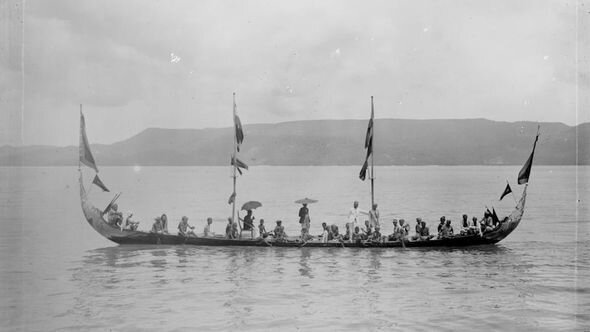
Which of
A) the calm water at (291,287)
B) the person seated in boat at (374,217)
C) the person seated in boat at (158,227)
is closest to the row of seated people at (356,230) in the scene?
the person seated in boat at (158,227)

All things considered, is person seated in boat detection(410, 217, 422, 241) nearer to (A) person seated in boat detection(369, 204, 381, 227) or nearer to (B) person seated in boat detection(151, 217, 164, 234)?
(A) person seated in boat detection(369, 204, 381, 227)

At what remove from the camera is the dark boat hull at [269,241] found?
26125 mm

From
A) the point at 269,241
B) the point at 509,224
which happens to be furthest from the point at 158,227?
the point at 509,224

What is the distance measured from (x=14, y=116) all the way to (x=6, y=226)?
28602 millimetres

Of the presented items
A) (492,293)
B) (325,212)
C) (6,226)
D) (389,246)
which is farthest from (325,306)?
(325,212)

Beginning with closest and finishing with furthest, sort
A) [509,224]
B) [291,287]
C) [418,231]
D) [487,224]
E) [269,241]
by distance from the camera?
1. [291,287]
2. [269,241]
3. [418,231]
4. [509,224]
5. [487,224]

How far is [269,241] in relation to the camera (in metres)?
A: 26.5

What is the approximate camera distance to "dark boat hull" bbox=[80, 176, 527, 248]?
2612 centimetres

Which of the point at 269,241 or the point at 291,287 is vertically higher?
the point at 269,241

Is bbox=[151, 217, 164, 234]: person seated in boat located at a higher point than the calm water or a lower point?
higher

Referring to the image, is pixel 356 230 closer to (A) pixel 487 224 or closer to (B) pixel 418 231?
(B) pixel 418 231

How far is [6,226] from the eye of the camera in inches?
1631

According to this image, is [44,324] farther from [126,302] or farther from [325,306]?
[325,306]

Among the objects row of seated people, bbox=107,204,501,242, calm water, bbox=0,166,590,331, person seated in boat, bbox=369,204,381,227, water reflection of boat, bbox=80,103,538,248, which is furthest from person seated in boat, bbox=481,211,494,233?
person seated in boat, bbox=369,204,381,227
